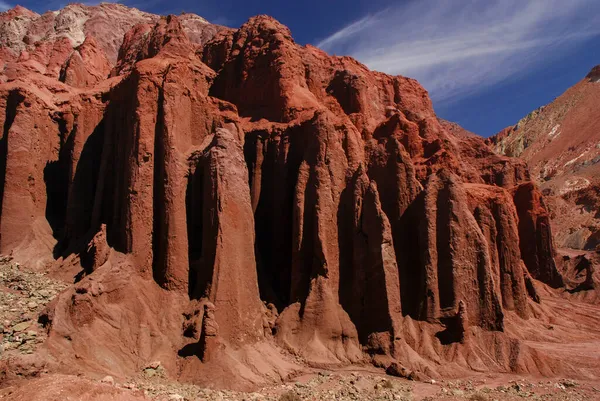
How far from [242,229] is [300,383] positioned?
27.4 feet

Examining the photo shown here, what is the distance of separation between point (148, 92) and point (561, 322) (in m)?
33.6

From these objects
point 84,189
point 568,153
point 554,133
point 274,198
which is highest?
point 554,133

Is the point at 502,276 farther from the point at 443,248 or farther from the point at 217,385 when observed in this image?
the point at 217,385

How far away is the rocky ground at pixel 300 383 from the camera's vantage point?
65.4 feet

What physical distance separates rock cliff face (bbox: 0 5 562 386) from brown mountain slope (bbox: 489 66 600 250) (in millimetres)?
54072

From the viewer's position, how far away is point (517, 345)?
28156 millimetres

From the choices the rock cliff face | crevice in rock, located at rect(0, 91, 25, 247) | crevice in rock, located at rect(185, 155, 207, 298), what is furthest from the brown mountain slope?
crevice in rock, located at rect(0, 91, 25, 247)

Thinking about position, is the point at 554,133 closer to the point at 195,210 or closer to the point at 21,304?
the point at 195,210

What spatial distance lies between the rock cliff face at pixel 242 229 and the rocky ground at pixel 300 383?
924 millimetres

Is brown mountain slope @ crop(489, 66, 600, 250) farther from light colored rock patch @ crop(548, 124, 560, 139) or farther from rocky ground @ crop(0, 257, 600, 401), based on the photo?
rocky ground @ crop(0, 257, 600, 401)

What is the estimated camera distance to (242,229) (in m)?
27.8

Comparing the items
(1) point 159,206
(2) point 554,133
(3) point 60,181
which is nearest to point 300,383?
(1) point 159,206

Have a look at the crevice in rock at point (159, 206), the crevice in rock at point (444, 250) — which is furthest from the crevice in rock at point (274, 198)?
the crevice in rock at point (444, 250)

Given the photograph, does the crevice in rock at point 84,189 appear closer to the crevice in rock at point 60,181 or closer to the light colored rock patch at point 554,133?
the crevice in rock at point 60,181
